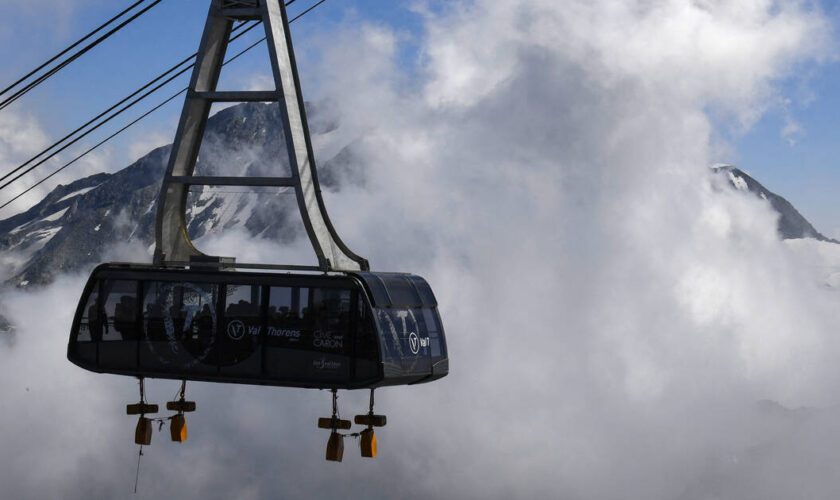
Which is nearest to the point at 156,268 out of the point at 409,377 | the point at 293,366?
the point at 293,366

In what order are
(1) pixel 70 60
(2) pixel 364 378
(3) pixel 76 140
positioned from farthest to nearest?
1. (3) pixel 76 140
2. (1) pixel 70 60
3. (2) pixel 364 378

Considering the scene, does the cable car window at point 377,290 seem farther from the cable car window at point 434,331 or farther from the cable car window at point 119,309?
the cable car window at point 119,309

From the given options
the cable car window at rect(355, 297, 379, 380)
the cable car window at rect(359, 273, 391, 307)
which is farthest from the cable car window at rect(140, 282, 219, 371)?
the cable car window at rect(359, 273, 391, 307)

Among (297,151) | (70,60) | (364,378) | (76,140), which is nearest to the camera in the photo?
(364,378)

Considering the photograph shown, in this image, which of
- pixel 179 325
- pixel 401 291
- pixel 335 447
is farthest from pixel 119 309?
pixel 401 291

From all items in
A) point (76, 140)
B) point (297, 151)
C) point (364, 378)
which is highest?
point (76, 140)

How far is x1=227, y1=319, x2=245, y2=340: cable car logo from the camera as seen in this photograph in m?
36.9

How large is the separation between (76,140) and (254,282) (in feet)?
45.4

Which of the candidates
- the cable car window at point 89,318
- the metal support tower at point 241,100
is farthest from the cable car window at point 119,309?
the metal support tower at point 241,100

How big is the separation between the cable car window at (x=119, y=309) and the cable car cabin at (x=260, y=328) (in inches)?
A: 1.2

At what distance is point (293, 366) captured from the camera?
3619 cm

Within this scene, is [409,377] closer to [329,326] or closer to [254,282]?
[329,326]

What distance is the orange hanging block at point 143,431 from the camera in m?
39.6

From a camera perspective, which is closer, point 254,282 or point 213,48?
point 254,282
